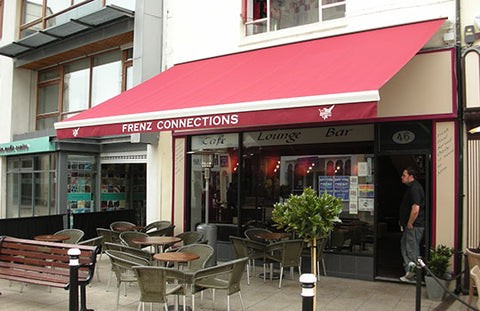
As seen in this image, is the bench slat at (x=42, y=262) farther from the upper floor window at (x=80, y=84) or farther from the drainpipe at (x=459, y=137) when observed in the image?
the upper floor window at (x=80, y=84)

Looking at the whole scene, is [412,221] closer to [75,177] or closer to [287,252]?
[287,252]

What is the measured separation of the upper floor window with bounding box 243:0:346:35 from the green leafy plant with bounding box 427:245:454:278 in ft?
15.5

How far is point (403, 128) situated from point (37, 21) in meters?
13.3

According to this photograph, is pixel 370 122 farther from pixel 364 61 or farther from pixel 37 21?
pixel 37 21

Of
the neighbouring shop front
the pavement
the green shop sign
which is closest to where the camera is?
the pavement

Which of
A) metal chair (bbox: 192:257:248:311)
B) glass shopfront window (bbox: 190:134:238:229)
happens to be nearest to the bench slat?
metal chair (bbox: 192:257:248:311)

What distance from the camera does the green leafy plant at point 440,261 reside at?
21.4 ft

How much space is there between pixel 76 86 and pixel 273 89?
9.65 m

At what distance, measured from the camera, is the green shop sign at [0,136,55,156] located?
1326cm

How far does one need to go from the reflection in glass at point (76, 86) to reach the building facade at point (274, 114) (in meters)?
0.22

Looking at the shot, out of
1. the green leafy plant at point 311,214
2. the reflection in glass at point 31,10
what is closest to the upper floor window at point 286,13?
the green leafy plant at point 311,214

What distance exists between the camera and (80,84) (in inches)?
563

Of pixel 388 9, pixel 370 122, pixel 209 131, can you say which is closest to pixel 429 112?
pixel 370 122

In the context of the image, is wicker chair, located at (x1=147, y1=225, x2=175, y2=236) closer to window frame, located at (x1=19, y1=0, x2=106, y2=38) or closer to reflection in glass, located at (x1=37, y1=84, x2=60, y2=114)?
window frame, located at (x1=19, y1=0, x2=106, y2=38)
